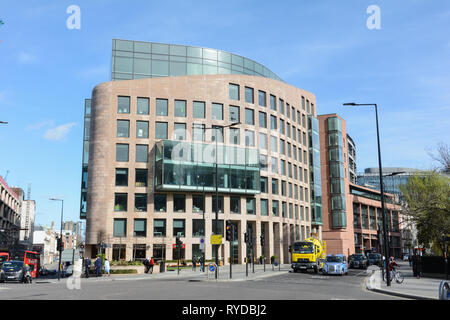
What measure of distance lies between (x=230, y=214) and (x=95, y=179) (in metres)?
19.0

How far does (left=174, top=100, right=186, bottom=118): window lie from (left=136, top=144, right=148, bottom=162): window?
6.61 m

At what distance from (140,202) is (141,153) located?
669 centimetres

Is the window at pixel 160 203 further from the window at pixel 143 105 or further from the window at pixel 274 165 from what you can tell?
the window at pixel 274 165

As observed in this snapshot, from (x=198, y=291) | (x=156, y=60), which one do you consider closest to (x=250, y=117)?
(x=156, y=60)

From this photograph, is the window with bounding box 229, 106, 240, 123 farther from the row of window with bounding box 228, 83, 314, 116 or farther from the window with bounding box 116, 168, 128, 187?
the window with bounding box 116, 168, 128, 187

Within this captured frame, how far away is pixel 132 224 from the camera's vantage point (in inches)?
2234

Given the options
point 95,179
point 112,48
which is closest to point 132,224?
point 95,179

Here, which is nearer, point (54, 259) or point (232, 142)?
point (232, 142)

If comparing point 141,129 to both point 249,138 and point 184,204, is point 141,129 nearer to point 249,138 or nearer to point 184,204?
point 184,204

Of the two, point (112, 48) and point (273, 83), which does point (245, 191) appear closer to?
point (273, 83)

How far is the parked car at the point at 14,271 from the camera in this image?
104ft

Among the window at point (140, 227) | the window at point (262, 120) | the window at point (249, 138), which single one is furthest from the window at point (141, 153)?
the window at point (262, 120)

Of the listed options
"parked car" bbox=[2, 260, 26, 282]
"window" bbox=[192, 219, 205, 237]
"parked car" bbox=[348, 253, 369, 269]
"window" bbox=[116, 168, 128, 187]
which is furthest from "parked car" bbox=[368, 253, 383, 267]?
"parked car" bbox=[2, 260, 26, 282]
